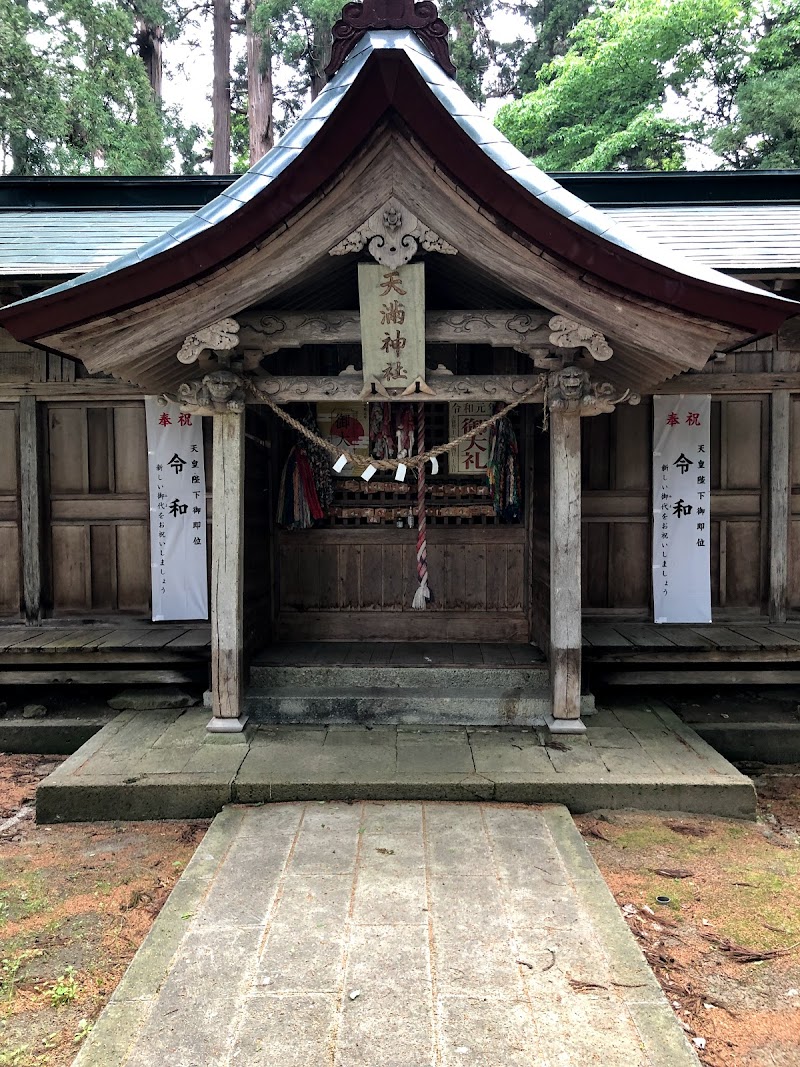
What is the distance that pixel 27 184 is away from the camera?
9047mm

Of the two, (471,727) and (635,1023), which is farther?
(471,727)

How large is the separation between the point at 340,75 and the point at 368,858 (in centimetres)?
557

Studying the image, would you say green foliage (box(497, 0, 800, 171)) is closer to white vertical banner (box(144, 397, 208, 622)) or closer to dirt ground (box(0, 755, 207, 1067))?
white vertical banner (box(144, 397, 208, 622))

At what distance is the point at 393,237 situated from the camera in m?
4.79

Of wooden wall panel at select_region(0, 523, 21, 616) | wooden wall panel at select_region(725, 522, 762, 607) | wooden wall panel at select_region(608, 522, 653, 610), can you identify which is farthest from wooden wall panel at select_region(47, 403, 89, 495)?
wooden wall panel at select_region(725, 522, 762, 607)

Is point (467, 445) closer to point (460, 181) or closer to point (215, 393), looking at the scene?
point (215, 393)

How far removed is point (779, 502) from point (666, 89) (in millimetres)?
19006

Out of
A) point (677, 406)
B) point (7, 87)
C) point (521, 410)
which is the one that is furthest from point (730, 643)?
point (7, 87)

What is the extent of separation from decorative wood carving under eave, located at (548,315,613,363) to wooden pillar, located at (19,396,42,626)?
518cm

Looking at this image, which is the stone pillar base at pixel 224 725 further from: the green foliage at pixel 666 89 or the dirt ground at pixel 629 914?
the green foliage at pixel 666 89

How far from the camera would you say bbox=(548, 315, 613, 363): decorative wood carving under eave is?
494 cm

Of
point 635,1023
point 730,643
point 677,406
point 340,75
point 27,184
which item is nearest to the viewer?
point 635,1023

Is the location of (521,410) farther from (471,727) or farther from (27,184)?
(27,184)

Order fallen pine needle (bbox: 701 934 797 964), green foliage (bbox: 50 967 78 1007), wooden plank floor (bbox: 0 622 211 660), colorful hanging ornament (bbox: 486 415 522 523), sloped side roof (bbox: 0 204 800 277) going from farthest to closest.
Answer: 1. colorful hanging ornament (bbox: 486 415 522 523)
2. sloped side roof (bbox: 0 204 800 277)
3. wooden plank floor (bbox: 0 622 211 660)
4. fallen pine needle (bbox: 701 934 797 964)
5. green foliage (bbox: 50 967 78 1007)
